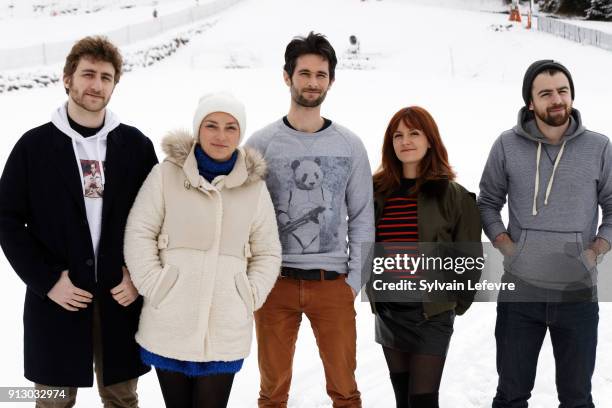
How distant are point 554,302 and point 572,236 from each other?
0.40 meters

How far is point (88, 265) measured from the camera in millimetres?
3307

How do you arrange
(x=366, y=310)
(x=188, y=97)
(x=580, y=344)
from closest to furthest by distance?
(x=580, y=344)
(x=366, y=310)
(x=188, y=97)

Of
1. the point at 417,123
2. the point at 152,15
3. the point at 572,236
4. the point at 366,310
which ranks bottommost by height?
the point at 366,310

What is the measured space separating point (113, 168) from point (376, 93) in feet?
50.3

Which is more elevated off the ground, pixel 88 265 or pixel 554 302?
pixel 88 265

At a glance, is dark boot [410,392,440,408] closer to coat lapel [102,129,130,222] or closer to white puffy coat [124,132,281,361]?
white puffy coat [124,132,281,361]

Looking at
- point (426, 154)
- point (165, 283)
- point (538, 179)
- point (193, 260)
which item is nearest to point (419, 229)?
point (426, 154)

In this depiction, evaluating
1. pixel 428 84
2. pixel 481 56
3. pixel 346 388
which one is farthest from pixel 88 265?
pixel 481 56

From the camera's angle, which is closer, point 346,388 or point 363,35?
point 346,388

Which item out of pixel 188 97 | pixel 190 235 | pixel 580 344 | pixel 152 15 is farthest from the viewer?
pixel 152 15

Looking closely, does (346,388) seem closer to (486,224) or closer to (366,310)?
(486,224)

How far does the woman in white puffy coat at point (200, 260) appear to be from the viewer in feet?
10.5

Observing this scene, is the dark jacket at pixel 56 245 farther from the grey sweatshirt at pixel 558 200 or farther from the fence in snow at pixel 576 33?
the fence in snow at pixel 576 33

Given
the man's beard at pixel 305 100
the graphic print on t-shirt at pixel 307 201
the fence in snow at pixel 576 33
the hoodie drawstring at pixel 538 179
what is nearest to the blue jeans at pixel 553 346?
the hoodie drawstring at pixel 538 179
